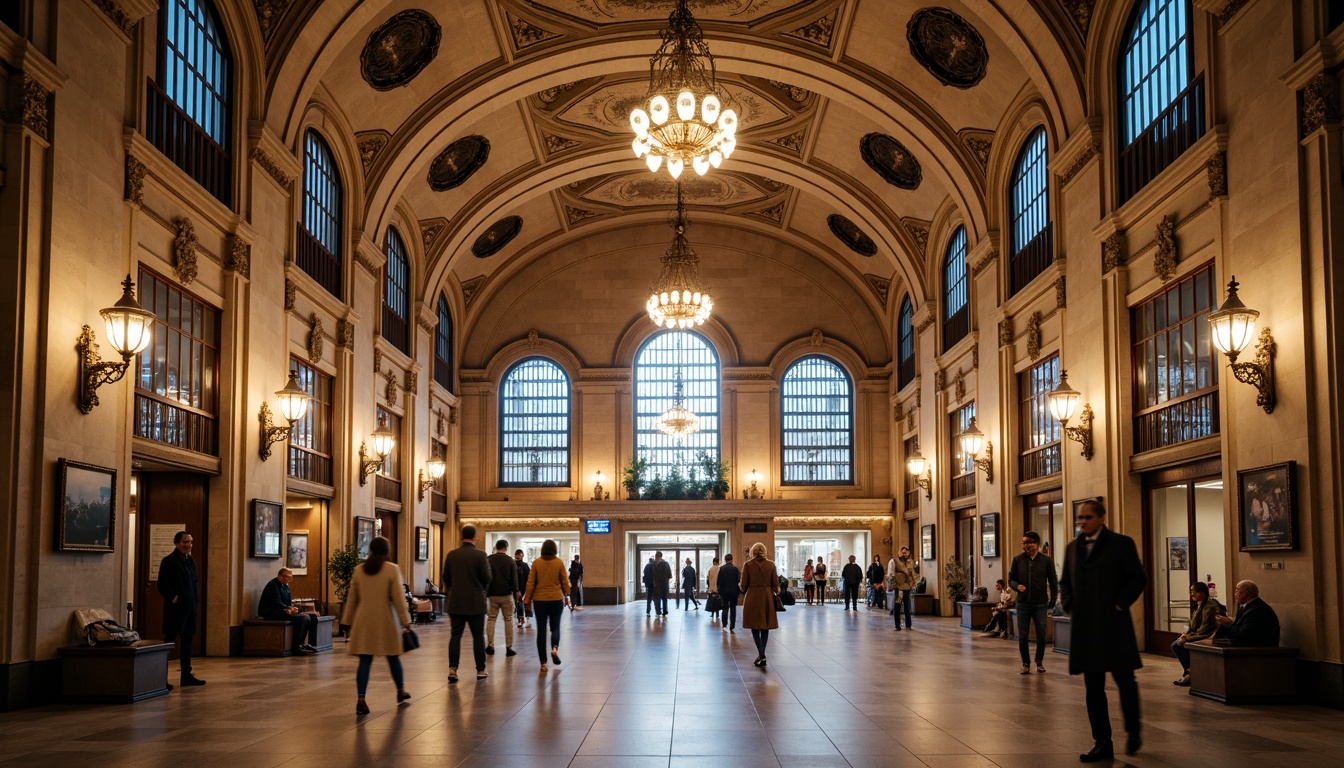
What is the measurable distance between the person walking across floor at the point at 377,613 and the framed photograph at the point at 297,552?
1032 cm

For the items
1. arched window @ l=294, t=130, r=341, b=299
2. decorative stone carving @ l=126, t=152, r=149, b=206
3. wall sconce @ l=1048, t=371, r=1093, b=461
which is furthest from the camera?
arched window @ l=294, t=130, r=341, b=299

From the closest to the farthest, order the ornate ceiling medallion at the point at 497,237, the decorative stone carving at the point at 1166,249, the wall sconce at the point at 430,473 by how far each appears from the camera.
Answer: the decorative stone carving at the point at 1166,249, the wall sconce at the point at 430,473, the ornate ceiling medallion at the point at 497,237

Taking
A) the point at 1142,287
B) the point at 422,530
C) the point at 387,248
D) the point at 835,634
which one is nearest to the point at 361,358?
the point at 387,248

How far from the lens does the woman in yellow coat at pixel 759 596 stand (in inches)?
545

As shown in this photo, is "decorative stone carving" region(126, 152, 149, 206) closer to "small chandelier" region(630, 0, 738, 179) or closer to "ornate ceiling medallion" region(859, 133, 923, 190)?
"small chandelier" region(630, 0, 738, 179)

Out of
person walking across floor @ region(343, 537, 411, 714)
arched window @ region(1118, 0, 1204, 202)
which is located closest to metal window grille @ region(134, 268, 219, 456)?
person walking across floor @ region(343, 537, 411, 714)

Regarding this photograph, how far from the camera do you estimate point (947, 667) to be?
13.7 metres

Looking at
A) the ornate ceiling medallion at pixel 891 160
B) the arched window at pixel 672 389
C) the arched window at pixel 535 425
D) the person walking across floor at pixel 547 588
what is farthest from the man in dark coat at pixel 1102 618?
the arched window at pixel 535 425

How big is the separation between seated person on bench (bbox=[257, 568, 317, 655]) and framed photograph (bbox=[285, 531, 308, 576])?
3.11 metres

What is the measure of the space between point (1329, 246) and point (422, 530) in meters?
21.0

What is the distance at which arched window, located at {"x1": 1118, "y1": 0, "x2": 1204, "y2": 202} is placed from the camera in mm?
14016

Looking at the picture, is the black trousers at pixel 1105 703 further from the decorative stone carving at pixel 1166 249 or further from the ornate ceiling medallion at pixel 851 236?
the ornate ceiling medallion at pixel 851 236

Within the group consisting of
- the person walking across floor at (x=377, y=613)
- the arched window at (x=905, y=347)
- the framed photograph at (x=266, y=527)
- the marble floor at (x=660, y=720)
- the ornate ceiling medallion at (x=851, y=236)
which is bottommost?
the marble floor at (x=660, y=720)

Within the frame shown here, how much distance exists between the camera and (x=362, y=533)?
21.8 meters
